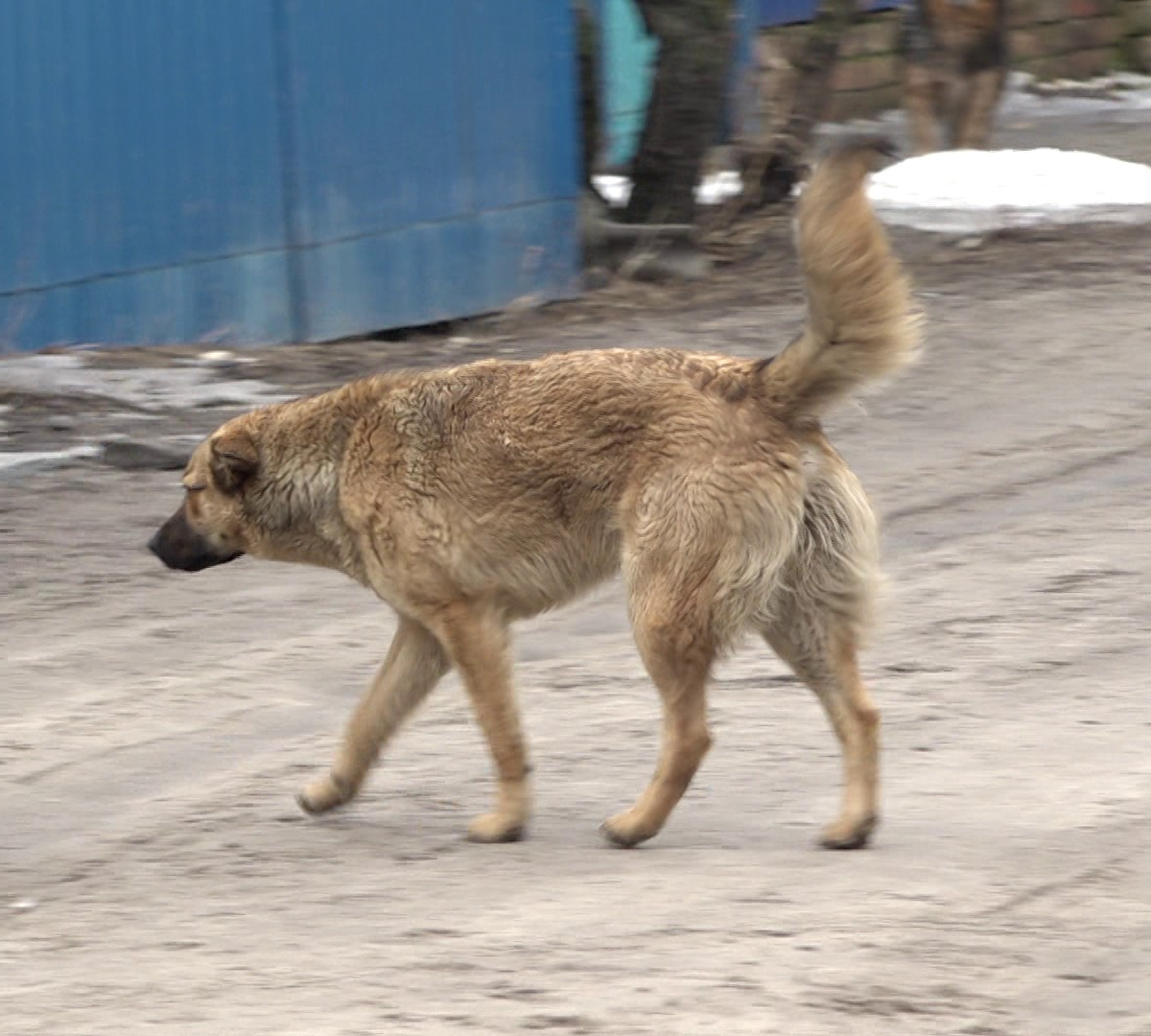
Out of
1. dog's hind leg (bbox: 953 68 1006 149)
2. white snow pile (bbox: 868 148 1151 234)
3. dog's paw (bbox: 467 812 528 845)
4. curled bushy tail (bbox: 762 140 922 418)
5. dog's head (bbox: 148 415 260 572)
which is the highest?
curled bushy tail (bbox: 762 140 922 418)

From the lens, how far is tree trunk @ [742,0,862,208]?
14.8 m

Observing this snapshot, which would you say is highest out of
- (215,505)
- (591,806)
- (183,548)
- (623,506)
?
(623,506)

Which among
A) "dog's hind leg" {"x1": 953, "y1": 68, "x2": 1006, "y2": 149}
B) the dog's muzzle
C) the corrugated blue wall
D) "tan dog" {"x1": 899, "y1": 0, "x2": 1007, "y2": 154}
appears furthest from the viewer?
"dog's hind leg" {"x1": 953, "y1": 68, "x2": 1006, "y2": 149}

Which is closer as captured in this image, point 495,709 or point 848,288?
point 848,288

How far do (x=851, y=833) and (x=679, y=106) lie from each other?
9.17 meters

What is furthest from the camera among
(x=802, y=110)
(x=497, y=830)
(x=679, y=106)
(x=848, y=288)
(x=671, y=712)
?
(x=802, y=110)

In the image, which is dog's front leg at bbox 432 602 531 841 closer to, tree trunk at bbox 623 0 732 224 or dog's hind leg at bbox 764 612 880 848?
dog's hind leg at bbox 764 612 880 848

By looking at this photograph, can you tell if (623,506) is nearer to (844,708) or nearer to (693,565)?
(693,565)

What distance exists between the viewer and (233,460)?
5.88 meters

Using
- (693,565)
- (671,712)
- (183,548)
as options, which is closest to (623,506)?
(693,565)

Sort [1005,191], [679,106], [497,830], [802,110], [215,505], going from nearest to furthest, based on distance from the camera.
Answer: [497,830] < [215,505] < [679,106] < [802,110] < [1005,191]

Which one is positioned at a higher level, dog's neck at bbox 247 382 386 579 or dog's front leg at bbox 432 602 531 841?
dog's neck at bbox 247 382 386 579

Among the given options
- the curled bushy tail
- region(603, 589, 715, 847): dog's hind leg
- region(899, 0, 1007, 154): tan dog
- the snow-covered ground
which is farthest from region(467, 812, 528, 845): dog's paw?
region(899, 0, 1007, 154): tan dog

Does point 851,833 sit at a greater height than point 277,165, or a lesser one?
greater
